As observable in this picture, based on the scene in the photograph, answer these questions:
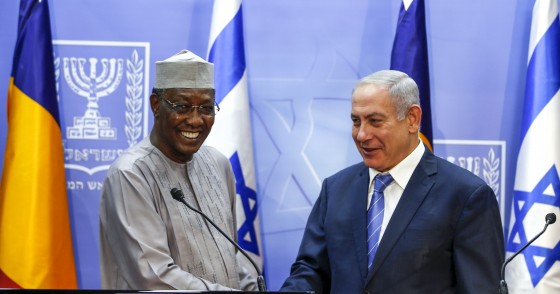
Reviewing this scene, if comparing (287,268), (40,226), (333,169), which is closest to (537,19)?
(333,169)

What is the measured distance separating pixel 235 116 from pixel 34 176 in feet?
3.63

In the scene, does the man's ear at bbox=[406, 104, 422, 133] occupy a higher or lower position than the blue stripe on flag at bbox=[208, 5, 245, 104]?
lower

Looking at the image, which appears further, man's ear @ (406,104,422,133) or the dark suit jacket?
man's ear @ (406,104,422,133)

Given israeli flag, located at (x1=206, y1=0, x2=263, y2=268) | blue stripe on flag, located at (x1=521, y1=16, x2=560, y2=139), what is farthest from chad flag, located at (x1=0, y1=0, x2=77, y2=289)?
blue stripe on flag, located at (x1=521, y1=16, x2=560, y2=139)

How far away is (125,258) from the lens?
3.26 meters

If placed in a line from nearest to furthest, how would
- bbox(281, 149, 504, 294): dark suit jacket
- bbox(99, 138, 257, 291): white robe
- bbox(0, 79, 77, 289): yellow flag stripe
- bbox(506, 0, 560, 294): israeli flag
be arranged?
bbox(281, 149, 504, 294): dark suit jacket < bbox(99, 138, 257, 291): white robe < bbox(0, 79, 77, 289): yellow flag stripe < bbox(506, 0, 560, 294): israeli flag

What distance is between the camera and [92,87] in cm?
503

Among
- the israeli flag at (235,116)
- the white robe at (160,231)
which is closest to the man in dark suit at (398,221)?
the white robe at (160,231)

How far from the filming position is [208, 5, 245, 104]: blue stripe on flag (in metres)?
4.80

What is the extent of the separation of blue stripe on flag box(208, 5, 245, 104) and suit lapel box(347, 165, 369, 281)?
1.54 meters

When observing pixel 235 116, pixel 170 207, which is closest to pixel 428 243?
pixel 170 207

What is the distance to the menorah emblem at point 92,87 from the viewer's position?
5.00m

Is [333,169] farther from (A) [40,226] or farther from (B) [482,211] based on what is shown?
(B) [482,211]

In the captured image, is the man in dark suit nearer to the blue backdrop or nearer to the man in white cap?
the man in white cap
